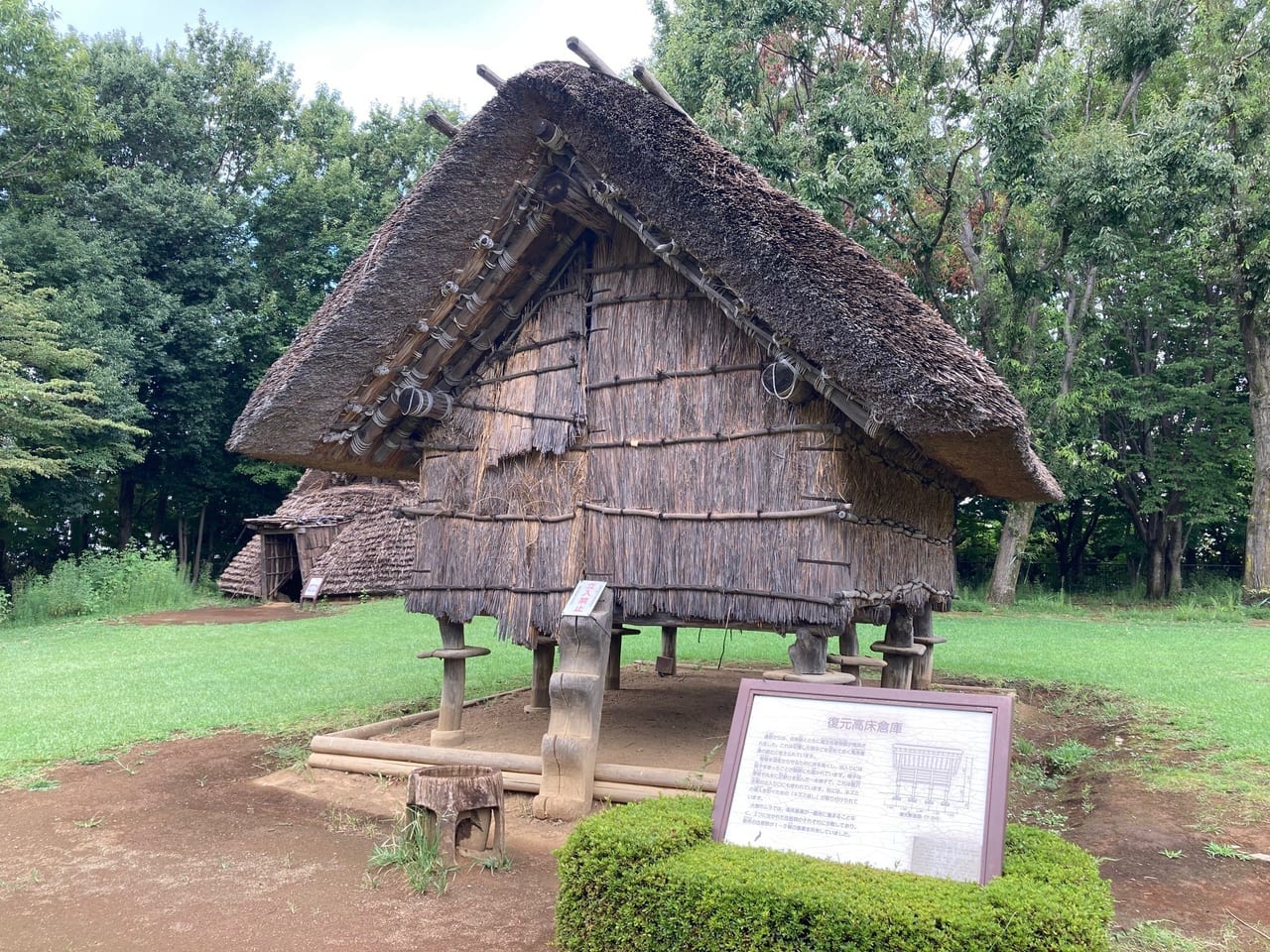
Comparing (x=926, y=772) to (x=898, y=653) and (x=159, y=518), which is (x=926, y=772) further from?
(x=159, y=518)

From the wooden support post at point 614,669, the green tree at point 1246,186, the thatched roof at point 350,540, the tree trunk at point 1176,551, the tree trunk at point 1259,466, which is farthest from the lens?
the tree trunk at point 1176,551

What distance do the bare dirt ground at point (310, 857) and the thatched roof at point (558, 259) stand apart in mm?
2392

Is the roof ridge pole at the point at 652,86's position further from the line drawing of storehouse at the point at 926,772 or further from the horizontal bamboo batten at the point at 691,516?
the line drawing of storehouse at the point at 926,772

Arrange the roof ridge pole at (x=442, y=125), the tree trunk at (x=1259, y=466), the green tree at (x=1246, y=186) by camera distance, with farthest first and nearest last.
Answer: the tree trunk at (x=1259, y=466) < the green tree at (x=1246, y=186) < the roof ridge pole at (x=442, y=125)

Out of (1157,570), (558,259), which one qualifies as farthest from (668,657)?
(1157,570)

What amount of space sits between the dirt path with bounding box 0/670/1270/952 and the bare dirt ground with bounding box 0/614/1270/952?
0.04ft

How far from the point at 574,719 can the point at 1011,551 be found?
1704 cm

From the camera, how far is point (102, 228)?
81.5 feet

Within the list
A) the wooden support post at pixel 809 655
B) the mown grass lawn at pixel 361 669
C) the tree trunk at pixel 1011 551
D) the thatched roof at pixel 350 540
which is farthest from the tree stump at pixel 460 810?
the tree trunk at pixel 1011 551

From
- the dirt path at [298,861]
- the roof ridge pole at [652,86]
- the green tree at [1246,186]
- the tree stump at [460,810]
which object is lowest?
the dirt path at [298,861]

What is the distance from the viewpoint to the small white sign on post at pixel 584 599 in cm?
572

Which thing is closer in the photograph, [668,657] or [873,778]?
[873,778]

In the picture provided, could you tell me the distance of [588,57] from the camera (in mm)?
5812

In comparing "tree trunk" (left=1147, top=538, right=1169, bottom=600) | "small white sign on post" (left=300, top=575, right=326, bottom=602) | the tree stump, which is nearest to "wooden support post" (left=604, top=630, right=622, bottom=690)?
the tree stump
